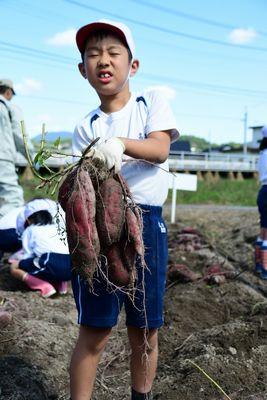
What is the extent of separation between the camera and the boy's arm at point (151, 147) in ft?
8.20

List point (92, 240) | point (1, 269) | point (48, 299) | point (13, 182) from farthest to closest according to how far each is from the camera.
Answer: point (13, 182), point (1, 269), point (48, 299), point (92, 240)

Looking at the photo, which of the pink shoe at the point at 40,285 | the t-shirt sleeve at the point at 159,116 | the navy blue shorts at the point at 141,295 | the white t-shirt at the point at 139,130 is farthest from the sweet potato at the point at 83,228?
the pink shoe at the point at 40,285

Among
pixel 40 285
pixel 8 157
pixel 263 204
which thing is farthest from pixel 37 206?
pixel 263 204

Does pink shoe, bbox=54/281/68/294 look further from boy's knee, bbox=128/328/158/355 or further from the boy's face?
the boy's face

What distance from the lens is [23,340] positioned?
3.71 meters

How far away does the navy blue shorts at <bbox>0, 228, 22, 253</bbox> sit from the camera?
565 centimetres

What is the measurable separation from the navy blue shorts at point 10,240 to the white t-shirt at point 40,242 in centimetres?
34

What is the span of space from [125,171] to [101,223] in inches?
15.4

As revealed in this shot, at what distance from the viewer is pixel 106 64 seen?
104 inches

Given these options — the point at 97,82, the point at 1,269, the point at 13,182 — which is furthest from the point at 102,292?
the point at 13,182

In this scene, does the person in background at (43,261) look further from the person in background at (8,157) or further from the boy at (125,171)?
the boy at (125,171)

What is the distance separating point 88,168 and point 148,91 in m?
0.63

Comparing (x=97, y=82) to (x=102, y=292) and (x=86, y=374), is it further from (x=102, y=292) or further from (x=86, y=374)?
(x=86, y=374)

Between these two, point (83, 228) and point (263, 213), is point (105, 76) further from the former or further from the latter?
point (263, 213)
